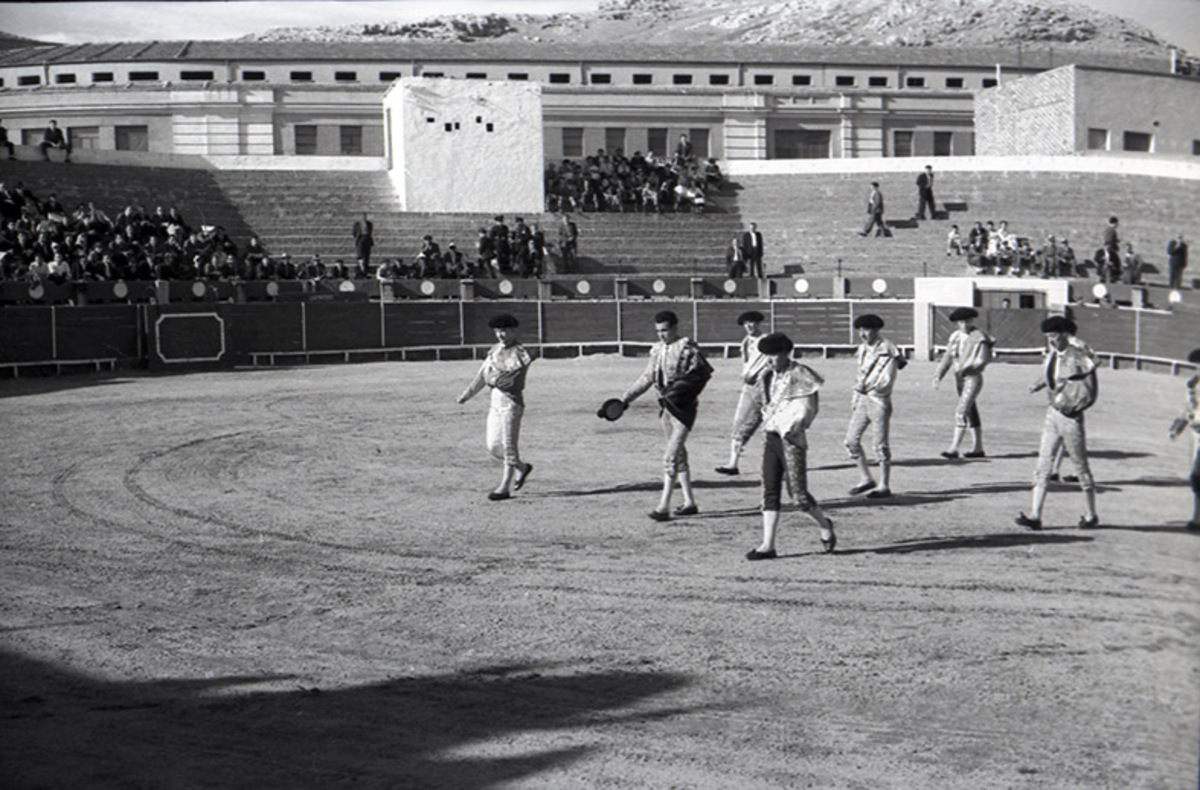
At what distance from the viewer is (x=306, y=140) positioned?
51.4 meters

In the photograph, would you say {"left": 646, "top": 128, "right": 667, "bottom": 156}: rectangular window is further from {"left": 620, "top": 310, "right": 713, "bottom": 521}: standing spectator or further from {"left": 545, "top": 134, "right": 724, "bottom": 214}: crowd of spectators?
{"left": 620, "top": 310, "right": 713, "bottom": 521}: standing spectator

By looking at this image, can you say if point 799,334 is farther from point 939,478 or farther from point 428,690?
point 428,690

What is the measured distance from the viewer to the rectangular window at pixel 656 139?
54094mm

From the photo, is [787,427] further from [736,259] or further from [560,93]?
[560,93]

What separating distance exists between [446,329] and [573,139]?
22626mm

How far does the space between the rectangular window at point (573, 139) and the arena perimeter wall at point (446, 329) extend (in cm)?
1958

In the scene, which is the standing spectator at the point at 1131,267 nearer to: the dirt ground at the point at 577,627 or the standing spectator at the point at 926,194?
the standing spectator at the point at 926,194

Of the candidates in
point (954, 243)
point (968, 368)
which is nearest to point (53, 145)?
point (954, 243)

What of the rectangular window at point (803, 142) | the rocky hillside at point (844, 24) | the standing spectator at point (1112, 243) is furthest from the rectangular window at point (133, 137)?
the rocky hillside at point (844, 24)

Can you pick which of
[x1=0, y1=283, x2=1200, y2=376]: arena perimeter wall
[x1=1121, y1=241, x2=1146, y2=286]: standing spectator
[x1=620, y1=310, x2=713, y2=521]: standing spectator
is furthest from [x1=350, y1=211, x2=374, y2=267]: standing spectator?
[x1=620, y1=310, x2=713, y2=521]: standing spectator

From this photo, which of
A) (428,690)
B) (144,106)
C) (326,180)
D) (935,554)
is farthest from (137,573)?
(144,106)

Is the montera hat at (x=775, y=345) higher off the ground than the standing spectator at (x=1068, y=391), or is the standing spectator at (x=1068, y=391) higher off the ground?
the montera hat at (x=775, y=345)

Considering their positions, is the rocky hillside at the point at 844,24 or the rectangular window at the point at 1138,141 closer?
the rectangular window at the point at 1138,141

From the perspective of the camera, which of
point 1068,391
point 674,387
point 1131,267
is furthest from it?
point 1131,267
